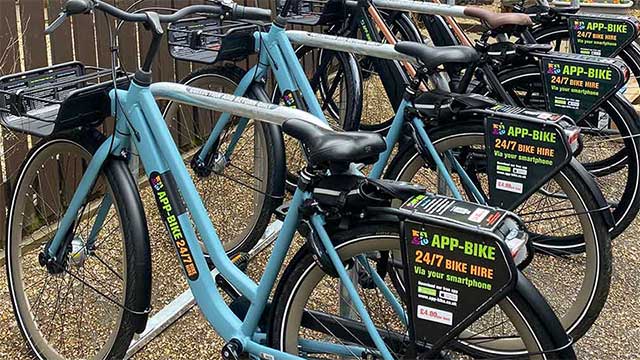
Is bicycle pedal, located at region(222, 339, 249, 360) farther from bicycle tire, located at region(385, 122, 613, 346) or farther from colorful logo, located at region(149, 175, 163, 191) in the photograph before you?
bicycle tire, located at region(385, 122, 613, 346)

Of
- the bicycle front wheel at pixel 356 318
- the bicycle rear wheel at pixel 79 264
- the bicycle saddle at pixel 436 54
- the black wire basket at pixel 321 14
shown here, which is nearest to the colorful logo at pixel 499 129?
the bicycle saddle at pixel 436 54

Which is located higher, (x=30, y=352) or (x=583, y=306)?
(x=583, y=306)

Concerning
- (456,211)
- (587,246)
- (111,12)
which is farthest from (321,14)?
(456,211)

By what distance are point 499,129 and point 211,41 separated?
1399mm

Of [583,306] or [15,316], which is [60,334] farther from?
[583,306]

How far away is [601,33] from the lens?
4.36 metres

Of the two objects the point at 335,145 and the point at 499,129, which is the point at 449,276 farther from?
the point at 499,129

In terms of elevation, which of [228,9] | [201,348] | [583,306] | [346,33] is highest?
[228,9]

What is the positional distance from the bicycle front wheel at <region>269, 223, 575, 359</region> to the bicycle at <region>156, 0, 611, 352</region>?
1.63 feet

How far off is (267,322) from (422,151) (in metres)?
1.00

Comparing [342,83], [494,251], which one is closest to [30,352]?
[494,251]

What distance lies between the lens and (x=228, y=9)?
297cm

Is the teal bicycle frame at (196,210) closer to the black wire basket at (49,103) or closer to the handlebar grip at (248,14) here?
the black wire basket at (49,103)

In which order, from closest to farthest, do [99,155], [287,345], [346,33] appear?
[287,345] → [99,155] → [346,33]
